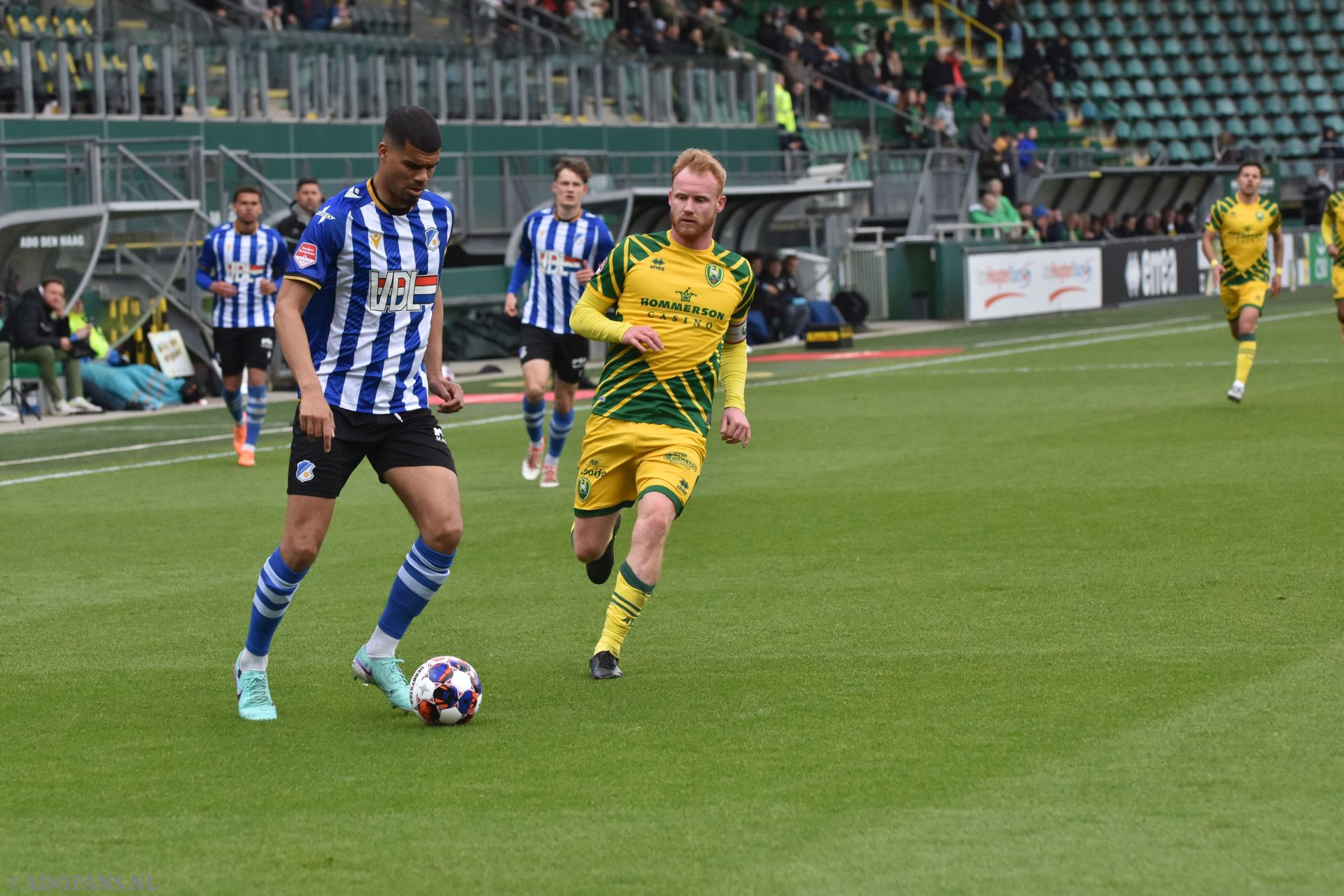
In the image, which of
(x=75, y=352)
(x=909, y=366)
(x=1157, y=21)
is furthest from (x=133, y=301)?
(x=1157, y=21)

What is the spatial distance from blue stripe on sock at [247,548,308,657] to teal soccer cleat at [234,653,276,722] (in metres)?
0.08

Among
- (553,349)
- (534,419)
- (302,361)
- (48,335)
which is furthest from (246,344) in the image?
(302,361)

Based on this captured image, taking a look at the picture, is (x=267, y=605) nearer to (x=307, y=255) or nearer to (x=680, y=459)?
(x=307, y=255)

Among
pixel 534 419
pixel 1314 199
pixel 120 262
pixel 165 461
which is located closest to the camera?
pixel 534 419

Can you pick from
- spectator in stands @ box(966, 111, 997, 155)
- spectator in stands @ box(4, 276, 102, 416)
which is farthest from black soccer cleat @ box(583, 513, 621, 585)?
spectator in stands @ box(966, 111, 997, 155)

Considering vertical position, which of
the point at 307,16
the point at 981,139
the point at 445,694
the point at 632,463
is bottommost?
the point at 445,694

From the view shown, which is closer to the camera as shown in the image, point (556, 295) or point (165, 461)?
point (556, 295)

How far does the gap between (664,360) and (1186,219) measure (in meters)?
34.6

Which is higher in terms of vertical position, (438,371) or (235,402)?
(438,371)

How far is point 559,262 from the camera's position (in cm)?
1282

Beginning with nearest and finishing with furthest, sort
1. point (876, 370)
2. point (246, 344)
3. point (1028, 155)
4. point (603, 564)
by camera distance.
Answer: point (603, 564), point (246, 344), point (876, 370), point (1028, 155)

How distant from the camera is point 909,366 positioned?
74.8 ft

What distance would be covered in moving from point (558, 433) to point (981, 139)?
25.2 metres

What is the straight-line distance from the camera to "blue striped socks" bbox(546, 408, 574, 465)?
12961mm
